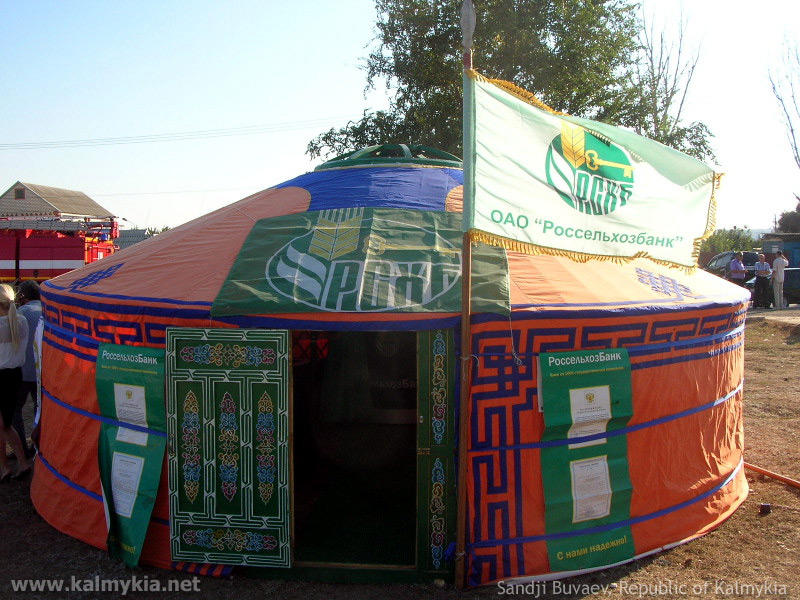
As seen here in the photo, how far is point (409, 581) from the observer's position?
373cm

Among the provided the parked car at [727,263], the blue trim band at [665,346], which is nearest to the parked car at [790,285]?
the parked car at [727,263]

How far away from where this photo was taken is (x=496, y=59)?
13258mm

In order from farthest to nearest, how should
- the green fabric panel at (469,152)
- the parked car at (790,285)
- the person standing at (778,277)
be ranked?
the parked car at (790,285), the person standing at (778,277), the green fabric panel at (469,152)

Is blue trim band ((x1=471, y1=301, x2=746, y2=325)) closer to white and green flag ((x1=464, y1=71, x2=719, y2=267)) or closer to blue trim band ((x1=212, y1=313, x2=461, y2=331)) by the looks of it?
blue trim band ((x1=212, y1=313, x2=461, y2=331))

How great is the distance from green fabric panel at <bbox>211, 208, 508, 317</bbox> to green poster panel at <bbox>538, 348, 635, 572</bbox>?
60 centimetres

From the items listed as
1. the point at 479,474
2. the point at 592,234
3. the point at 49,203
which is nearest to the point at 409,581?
the point at 479,474

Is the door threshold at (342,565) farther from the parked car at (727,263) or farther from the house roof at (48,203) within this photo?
the house roof at (48,203)

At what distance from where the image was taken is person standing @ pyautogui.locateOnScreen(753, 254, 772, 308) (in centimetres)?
1598

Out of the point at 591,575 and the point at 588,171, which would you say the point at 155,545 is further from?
Result: the point at 588,171

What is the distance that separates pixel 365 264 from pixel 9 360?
2.97 m

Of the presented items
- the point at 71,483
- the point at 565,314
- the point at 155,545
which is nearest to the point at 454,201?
the point at 565,314

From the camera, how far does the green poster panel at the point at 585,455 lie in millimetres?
3734

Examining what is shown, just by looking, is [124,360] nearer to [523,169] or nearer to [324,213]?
[324,213]

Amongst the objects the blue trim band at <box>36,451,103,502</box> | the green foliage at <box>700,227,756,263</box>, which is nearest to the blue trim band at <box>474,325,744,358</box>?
the blue trim band at <box>36,451,103,502</box>
